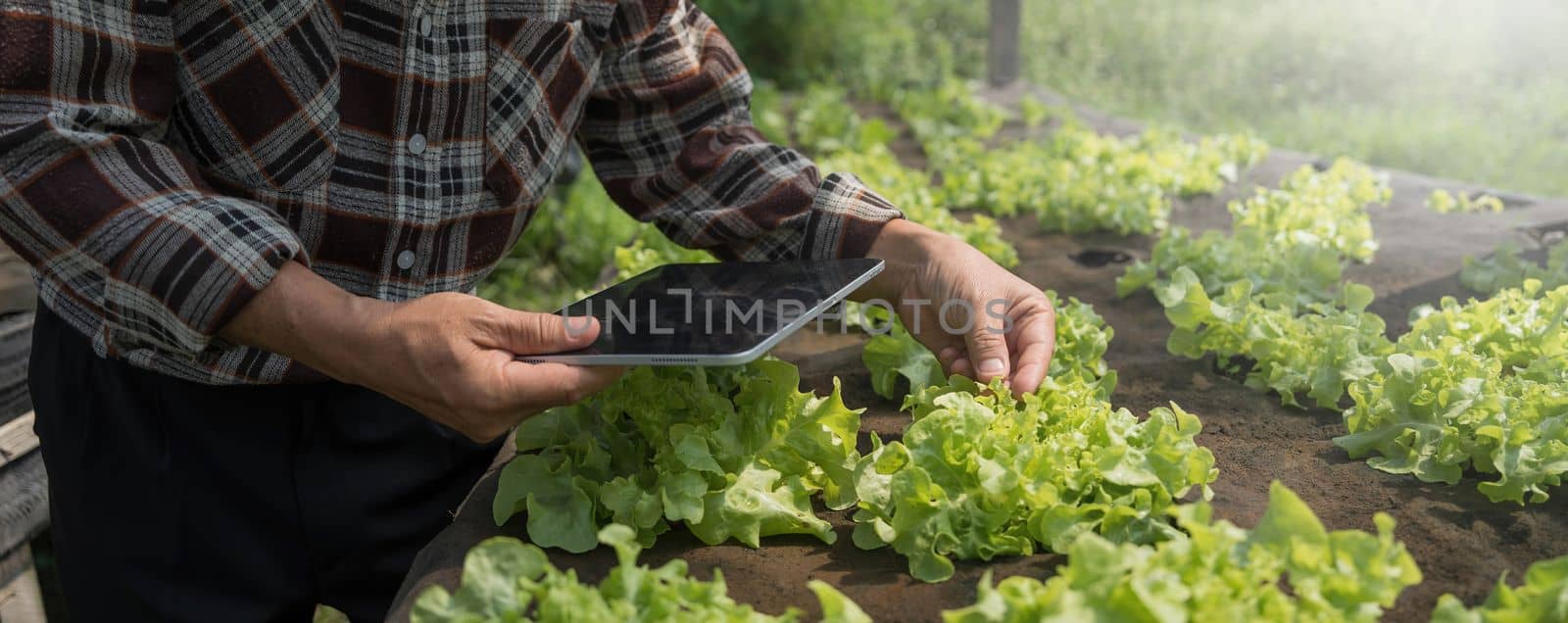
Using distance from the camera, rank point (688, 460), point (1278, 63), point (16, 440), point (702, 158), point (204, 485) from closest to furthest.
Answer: point (688, 460) → point (204, 485) → point (702, 158) → point (16, 440) → point (1278, 63)

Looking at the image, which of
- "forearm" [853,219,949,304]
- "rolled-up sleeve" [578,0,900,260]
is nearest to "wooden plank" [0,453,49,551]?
"rolled-up sleeve" [578,0,900,260]

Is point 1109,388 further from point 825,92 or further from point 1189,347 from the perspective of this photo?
point 825,92

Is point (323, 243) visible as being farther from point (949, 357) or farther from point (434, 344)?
point (949, 357)

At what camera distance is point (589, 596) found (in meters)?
1.52

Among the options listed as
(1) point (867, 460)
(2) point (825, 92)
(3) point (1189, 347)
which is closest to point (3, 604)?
(1) point (867, 460)

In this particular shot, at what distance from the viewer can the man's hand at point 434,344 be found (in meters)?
1.75

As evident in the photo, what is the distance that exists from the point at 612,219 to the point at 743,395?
4319mm

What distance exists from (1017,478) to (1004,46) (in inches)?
237

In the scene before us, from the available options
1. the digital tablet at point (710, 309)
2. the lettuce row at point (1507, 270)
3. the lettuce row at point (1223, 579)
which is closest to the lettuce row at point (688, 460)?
the digital tablet at point (710, 309)

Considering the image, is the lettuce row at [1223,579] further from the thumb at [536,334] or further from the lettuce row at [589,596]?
the thumb at [536,334]

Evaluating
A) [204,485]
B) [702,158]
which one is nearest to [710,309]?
[702,158]

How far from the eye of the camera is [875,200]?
7.94ft

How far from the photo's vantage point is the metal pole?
7.39m

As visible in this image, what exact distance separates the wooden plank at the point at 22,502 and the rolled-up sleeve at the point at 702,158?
1703 mm
